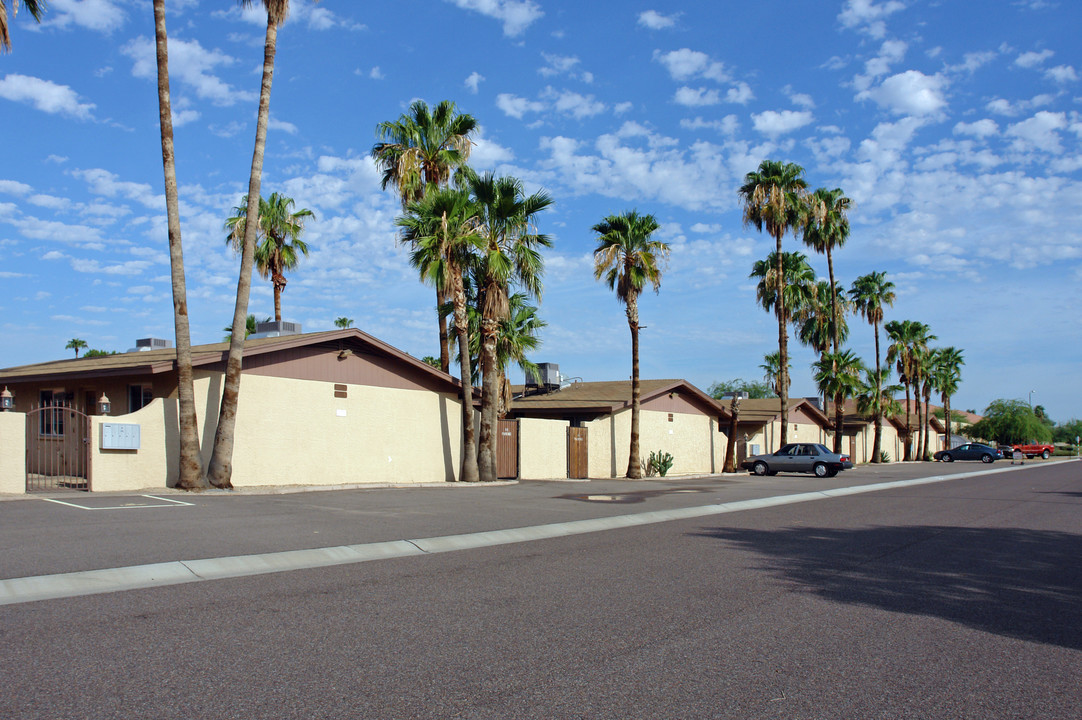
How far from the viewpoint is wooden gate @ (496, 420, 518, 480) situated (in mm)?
26812

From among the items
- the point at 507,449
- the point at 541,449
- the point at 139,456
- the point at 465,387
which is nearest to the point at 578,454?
the point at 541,449

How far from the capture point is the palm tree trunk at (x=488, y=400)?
80.0 ft

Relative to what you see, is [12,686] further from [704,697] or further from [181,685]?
[704,697]

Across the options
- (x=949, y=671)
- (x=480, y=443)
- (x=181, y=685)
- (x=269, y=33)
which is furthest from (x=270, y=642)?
(x=480, y=443)

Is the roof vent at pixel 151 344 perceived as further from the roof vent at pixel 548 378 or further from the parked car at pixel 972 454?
the parked car at pixel 972 454

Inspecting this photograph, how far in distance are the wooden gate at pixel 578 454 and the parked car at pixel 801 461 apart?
439 inches

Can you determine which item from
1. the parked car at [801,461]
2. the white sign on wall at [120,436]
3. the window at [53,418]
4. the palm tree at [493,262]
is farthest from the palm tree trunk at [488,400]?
the parked car at [801,461]

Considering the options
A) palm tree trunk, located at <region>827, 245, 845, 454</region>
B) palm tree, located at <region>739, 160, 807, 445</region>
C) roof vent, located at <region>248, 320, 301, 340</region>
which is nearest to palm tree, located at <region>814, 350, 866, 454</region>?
palm tree trunk, located at <region>827, 245, 845, 454</region>

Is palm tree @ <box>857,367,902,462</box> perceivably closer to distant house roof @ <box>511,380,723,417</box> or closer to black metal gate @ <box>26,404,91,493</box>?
distant house roof @ <box>511,380,723,417</box>

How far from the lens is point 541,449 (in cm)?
2841

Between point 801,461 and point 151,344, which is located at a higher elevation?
point 151,344

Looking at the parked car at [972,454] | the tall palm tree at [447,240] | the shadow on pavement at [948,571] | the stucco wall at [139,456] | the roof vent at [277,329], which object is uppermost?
the tall palm tree at [447,240]

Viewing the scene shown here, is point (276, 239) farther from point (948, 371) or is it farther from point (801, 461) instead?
point (948, 371)

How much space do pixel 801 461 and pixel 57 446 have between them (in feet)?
94.5
